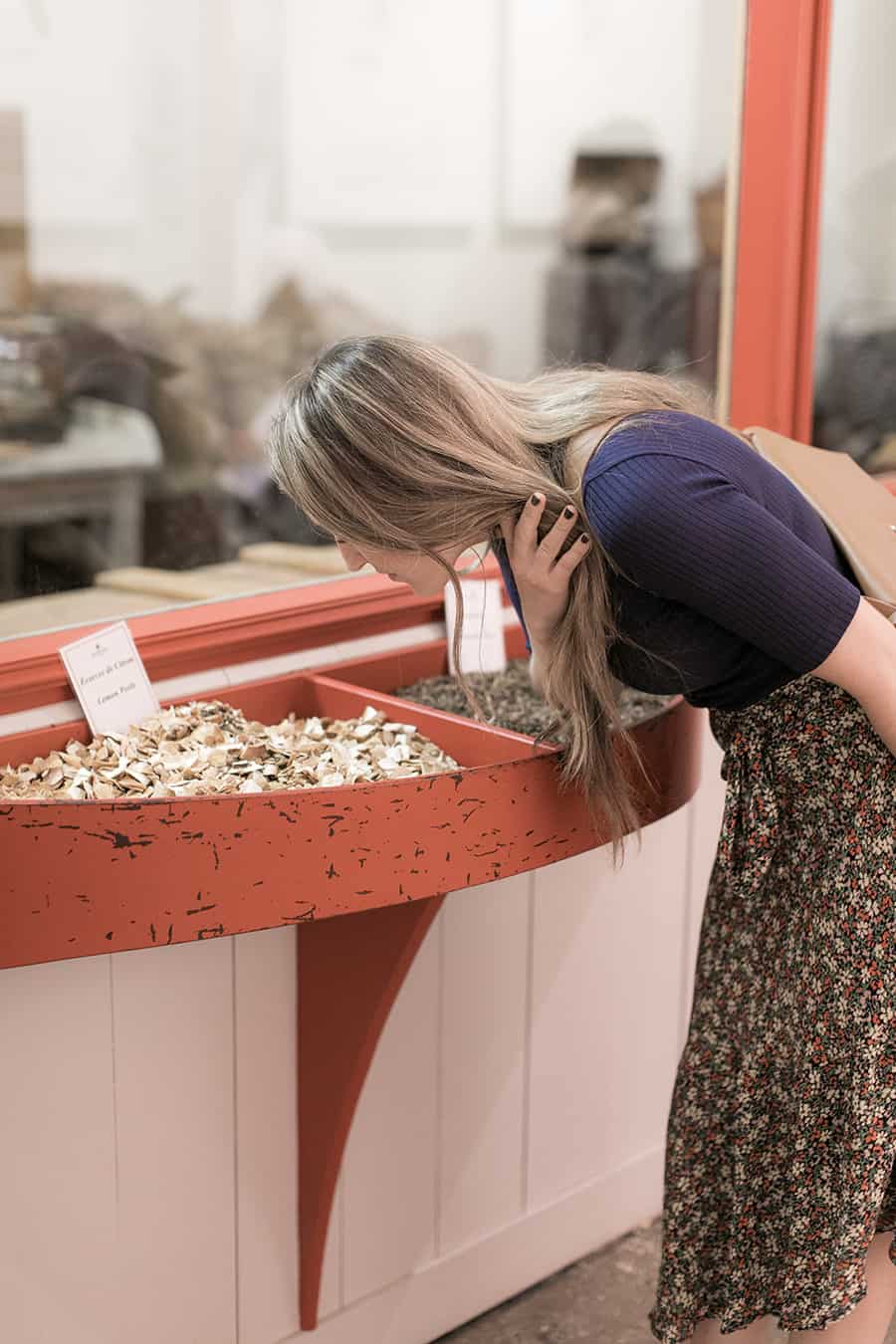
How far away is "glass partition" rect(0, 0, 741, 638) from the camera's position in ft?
8.46

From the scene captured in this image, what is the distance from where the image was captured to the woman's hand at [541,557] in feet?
4.26

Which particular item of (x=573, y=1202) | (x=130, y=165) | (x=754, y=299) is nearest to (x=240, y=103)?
(x=130, y=165)

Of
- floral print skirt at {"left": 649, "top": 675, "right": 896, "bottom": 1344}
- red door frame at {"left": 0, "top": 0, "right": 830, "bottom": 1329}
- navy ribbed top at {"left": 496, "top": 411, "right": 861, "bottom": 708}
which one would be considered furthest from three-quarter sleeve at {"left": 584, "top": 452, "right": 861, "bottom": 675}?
red door frame at {"left": 0, "top": 0, "right": 830, "bottom": 1329}

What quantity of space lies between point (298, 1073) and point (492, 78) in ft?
8.91

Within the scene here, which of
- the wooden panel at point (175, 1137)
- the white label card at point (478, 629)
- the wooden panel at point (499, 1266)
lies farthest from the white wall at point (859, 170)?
the wooden panel at point (175, 1137)

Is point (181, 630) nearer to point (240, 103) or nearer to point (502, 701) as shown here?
point (502, 701)

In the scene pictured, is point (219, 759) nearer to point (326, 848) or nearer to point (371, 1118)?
point (326, 848)

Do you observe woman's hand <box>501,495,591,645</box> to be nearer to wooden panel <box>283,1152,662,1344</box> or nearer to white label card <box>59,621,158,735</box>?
white label card <box>59,621,158,735</box>

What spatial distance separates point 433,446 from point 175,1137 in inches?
35.0

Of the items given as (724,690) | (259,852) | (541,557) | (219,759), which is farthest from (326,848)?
(724,690)

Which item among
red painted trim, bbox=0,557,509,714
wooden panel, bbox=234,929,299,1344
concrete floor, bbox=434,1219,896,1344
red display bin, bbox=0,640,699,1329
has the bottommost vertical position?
concrete floor, bbox=434,1219,896,1344

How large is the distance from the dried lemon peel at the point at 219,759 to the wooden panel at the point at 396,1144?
471mm

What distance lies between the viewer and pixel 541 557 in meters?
1.33

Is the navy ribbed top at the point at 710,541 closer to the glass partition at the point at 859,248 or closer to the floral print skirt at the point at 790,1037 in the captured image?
the floral print skirt at the point at 790,1037
